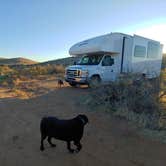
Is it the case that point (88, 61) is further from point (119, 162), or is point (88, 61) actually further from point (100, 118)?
point (119, 162)

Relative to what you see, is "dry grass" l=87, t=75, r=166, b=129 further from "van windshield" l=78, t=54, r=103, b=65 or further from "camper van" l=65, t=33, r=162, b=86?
"van windshield" l=78, t=54, r=103, b=65

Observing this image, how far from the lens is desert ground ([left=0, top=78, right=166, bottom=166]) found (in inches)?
190

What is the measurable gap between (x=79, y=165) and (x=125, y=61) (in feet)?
32.4

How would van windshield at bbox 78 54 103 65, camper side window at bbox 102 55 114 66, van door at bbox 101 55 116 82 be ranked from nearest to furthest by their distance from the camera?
van door at bbox 101 55 116 82 < camper side window at bbox 102 55 114 66 < van windshield at bbox 78 54 103 65

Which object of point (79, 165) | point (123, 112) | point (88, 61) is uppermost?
point (88, 61)

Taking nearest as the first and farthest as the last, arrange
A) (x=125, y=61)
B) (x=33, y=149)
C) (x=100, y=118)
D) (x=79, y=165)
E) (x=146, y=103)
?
(x=79, y=165), (x=33, y=149), (x=100, y=118), (x=146, y=103), (x=125, y=61)

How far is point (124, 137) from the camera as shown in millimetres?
6086

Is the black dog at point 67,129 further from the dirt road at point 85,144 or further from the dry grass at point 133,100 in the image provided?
the dry grass at point 133,100

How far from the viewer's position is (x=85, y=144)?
18.4ft

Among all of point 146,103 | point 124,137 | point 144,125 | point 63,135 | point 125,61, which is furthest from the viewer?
point 125,61

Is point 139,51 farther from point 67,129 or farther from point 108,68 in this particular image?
point 67,129

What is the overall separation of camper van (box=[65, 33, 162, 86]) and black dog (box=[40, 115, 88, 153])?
23.0ft

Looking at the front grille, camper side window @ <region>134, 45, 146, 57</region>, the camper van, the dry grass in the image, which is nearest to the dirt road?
the dry grass

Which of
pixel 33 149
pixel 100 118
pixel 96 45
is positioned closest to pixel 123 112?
pixel 100 118
